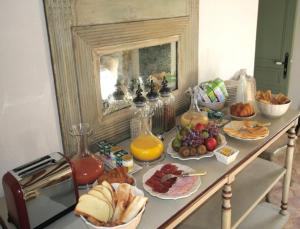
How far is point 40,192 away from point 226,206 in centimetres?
70

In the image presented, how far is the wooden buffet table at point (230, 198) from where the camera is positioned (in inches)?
35.9

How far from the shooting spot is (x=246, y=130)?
1353 millimetres

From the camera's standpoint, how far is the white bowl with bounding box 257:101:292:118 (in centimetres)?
149

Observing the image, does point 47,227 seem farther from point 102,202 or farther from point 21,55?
point 21,55

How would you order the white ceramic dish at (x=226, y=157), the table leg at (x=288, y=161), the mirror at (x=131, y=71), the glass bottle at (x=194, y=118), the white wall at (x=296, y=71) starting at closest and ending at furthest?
the white ceramic dish at (x=226, y=157) → the mirror at (x=131, y=71) → the glass bottle at (x=194, y=118) → the table leg at (x=288, y=161) → the white wall at (x=296, y=71)

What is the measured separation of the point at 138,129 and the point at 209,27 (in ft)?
2.57

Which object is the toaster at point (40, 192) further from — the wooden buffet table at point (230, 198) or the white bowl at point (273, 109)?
the white bowl at point (273, 109)

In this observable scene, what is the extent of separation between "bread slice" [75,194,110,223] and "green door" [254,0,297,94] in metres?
2.59

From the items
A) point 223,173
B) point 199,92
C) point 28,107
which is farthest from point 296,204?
point 28,107

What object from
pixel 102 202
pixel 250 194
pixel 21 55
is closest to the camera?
pixel 102 202

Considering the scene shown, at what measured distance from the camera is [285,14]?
8.99 feet


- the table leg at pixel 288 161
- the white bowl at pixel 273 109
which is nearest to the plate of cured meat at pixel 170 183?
the white bowl at pixel 273 109

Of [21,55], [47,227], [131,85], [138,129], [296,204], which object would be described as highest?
[21,55]

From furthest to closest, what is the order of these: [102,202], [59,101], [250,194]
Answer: [250,194] < [59,101] < [102,202]
